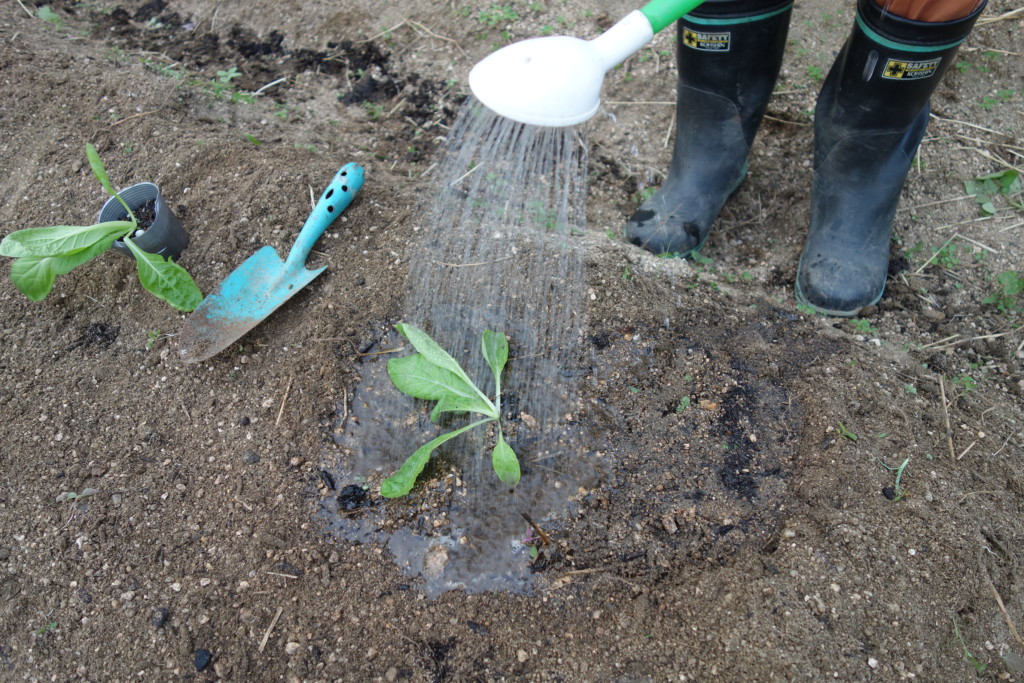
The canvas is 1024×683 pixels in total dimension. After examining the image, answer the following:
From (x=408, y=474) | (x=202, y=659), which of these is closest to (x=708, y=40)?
(x=408, y=474)

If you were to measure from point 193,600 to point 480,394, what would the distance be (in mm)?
681

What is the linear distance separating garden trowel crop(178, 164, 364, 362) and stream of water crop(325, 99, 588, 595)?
258 mm

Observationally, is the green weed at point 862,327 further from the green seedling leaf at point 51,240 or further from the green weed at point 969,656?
the green seedling leaf at point 51,240

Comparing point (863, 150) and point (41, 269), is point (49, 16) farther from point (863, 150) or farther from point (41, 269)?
point (863, 150)

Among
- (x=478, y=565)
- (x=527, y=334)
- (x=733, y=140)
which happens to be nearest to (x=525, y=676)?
(x=478, y=565)

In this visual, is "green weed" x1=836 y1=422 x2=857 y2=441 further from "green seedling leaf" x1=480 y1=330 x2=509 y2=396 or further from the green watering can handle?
the green watering can handle

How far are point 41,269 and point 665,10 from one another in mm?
1410

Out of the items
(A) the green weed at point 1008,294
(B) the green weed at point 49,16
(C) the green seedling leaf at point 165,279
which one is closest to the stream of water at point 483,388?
(C) the green seedling leaf at point 165,279

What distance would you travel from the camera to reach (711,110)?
184 cm

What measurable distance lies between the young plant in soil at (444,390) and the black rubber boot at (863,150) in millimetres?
922

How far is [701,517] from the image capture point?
54.1 inches

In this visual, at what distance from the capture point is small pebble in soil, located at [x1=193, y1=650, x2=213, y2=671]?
1211 millimetres

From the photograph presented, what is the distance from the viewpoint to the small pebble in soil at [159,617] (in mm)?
1251

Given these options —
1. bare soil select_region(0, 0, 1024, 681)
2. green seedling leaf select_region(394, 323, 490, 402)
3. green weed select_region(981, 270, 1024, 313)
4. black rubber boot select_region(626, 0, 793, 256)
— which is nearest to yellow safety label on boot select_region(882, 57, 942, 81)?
black rubber boot select_region(626, 0, 793, 256)
